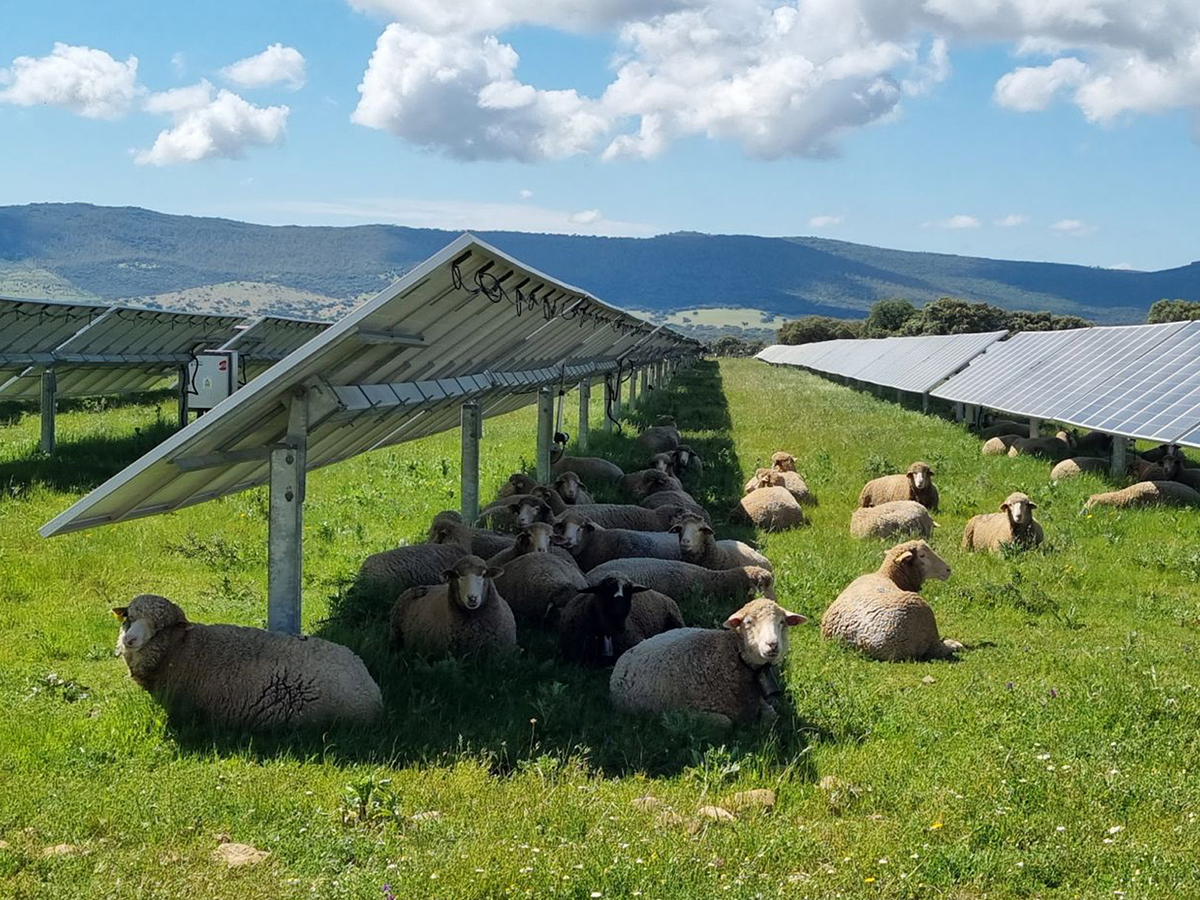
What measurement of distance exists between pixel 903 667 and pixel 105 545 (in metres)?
8.27

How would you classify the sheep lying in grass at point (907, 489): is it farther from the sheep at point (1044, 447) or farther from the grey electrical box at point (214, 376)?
the grey electrical box at point (214, 376)

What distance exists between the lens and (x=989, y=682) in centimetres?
779

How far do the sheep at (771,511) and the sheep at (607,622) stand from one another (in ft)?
18.0

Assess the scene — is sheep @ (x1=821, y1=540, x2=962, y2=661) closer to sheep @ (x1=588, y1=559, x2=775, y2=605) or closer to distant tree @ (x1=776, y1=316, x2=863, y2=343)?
sheep @ (x1=588, y1=559, x2=775, y2=605)

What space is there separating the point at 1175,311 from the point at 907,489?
312 ft

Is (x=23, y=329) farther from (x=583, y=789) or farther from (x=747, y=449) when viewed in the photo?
(x=583, y=789)

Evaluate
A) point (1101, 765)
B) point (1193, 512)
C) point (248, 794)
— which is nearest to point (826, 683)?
point (1101, 765)

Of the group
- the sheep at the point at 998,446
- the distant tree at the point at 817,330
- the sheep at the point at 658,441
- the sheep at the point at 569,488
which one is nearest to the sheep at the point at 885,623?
the sheep at the point at 569,488

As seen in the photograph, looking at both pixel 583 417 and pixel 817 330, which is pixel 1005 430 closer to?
pixel 583 417

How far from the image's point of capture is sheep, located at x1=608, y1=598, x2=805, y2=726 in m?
6.91

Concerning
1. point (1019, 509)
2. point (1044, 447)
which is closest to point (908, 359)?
point (1044, 447)

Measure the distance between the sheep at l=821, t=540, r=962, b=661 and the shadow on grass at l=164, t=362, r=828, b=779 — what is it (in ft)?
5.47

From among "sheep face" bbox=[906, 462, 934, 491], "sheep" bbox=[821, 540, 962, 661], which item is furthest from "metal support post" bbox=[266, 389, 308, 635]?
"sheep face" bbox=[906, 462, 934, 491]

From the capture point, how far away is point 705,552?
36.5 ft
